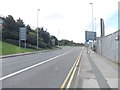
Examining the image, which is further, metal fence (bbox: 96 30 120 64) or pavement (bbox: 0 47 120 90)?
metal fence (bbox: 96 30 120 64)

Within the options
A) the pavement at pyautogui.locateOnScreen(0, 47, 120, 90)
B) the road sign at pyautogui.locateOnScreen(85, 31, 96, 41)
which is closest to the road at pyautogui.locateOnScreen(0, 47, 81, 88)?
the pavement at pyautogui.locateOnScreen(0, 47, 120, 90)

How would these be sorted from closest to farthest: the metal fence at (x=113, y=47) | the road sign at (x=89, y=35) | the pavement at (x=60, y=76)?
1. the pavement at (x=60, y=76)
2. the metal fence at (x=113, y=47)
3. the road sign at (x=89, y=35)

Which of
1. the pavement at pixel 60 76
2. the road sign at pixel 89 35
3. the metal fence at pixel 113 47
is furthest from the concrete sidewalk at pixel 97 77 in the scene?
the road sign at pixel 89 35

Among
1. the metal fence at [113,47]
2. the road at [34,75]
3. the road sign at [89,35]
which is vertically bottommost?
the road at [34,75]

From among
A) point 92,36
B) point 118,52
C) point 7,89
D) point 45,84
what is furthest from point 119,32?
point 92,36

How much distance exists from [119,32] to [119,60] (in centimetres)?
256

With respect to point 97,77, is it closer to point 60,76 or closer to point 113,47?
point 60,76

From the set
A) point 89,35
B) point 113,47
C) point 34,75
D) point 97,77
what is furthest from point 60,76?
point 89,35

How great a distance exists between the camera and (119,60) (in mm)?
28109

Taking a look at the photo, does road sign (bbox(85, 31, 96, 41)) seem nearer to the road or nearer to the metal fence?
the metal fence

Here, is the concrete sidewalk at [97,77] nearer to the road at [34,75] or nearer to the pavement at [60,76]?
the pavement at [60,76]

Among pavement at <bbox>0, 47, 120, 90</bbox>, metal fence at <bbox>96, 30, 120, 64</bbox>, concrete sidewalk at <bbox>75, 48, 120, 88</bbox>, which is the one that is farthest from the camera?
metal fence at <bbox>96, 30, 120, 64</bbox>

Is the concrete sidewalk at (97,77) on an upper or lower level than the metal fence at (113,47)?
lower

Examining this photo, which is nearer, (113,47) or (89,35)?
(113,47)
